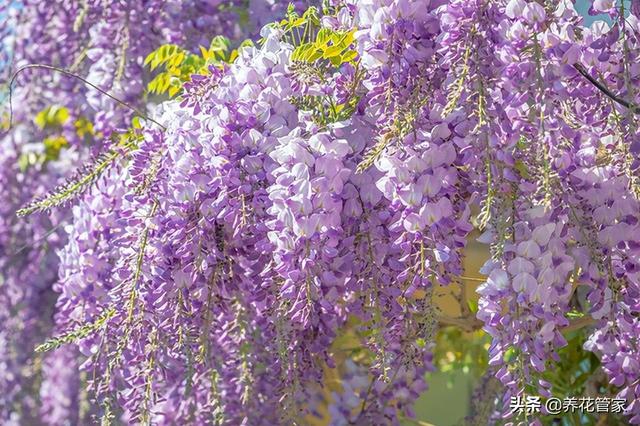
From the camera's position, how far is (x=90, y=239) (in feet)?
6.11

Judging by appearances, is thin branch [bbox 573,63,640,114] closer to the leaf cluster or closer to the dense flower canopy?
the dense flower canopy

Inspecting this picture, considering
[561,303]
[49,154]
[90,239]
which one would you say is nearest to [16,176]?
[49,154]

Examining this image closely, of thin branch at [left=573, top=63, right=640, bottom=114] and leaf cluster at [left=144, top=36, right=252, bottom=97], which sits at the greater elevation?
leaf cluster at [left=144, top=36, right=252, bottom=97]

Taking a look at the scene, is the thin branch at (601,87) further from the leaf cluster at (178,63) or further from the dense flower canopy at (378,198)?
the leaf cluster at (178,63)

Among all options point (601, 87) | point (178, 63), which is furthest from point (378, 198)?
point (178, 63)

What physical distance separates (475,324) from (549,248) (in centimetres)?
64

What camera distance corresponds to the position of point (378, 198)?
144cm

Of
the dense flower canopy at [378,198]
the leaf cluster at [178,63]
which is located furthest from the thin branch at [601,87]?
the leaf cluster at [178,63]

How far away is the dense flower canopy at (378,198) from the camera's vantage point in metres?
1.31

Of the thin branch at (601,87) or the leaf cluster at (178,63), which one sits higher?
the leaf cluster at (178,63)

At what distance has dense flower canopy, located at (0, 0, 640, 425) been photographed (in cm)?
131

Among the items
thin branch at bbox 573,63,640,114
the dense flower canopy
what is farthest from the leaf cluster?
thin branch at bbox 573,63,640,114

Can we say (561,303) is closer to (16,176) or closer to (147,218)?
(147,218)

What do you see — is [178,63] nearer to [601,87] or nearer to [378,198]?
[378,198]
